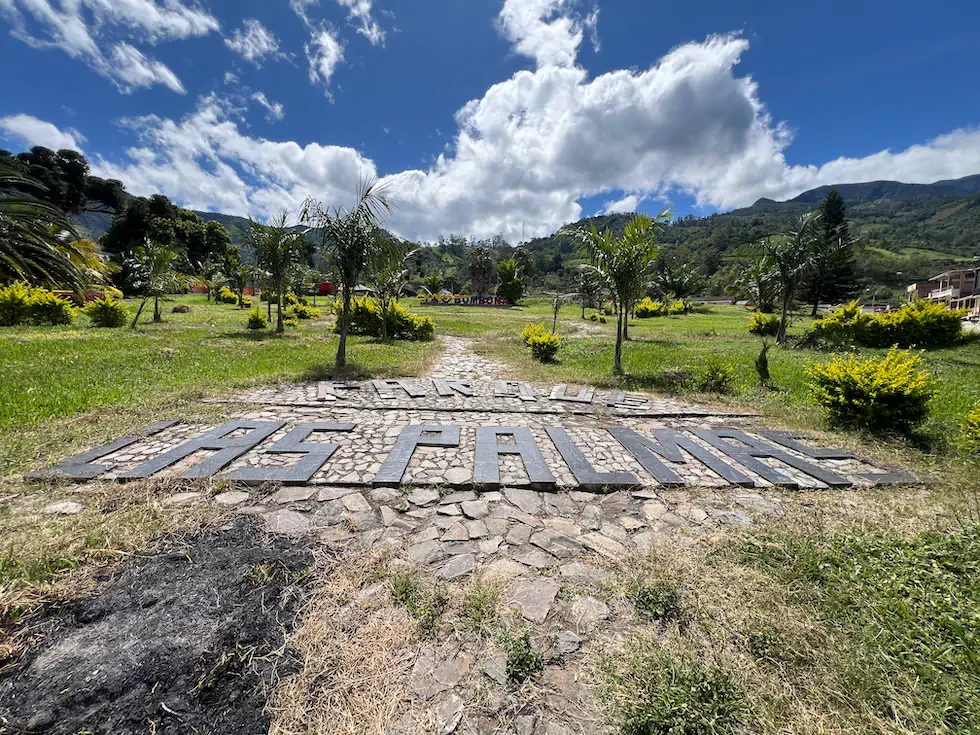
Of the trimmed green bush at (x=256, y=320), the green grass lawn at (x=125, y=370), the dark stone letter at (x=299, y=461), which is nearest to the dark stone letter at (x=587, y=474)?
the dark stone letter at (x=299, y=461)

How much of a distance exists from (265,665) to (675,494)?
3.75 metres

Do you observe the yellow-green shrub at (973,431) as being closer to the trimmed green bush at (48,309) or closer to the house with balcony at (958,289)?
the trimmed green bush at (48,309)

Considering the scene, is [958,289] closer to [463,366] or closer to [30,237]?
[463,366]

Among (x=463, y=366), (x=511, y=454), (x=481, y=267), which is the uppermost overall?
(x=481, y=267)

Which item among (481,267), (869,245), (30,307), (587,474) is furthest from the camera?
(869,245)

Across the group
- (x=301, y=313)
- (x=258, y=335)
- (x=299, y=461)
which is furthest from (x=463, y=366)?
(x=301, y=313)

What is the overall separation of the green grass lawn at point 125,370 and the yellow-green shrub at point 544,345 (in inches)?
130

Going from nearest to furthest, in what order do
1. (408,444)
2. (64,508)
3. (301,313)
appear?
(64,508) < (408,444) < (301,313)

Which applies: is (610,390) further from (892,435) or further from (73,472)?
(73,472)

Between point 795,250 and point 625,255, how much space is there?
7.43 m

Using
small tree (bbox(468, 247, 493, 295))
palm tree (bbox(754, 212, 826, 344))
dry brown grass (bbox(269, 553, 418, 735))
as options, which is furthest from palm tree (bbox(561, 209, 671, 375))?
small tree (bbox(468, 247, 493, 295))

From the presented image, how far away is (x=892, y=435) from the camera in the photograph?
5.77 m

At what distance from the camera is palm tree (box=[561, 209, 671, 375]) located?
9188 mm

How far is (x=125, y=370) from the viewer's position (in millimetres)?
8477
